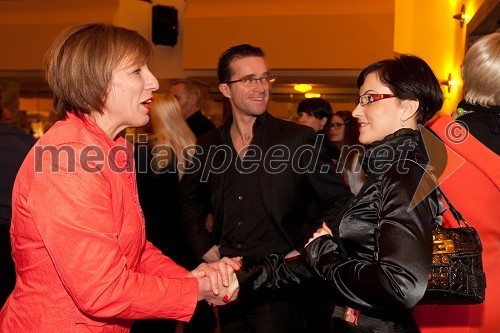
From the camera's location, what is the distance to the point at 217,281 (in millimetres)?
1999

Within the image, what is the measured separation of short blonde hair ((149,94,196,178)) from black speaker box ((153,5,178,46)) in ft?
18.8

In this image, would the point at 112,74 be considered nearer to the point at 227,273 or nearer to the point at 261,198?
the point at 227,273

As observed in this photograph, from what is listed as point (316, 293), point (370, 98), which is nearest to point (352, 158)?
point (316, 293)

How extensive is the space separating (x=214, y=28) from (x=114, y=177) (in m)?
7.24

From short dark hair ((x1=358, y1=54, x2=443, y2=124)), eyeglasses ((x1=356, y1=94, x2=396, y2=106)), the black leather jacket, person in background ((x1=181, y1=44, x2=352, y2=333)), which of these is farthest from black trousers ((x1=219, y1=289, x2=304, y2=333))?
short dark hair ((x1=358, y1=54, x2=443, y2=124))

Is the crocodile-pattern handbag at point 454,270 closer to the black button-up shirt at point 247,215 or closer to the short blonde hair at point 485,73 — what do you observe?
the short blonde hair at point 485,73

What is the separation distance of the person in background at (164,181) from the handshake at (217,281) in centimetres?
113

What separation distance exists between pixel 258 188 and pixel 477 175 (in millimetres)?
1196

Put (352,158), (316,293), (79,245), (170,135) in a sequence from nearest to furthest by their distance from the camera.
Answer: (79,245)
(316,293)
(170,135)
(352,158)

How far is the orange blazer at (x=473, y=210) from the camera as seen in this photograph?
205 cm

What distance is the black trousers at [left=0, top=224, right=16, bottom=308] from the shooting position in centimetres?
329

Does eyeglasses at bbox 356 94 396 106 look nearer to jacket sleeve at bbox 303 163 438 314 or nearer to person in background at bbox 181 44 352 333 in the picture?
jacket sleeve at bbox 303 163 438 314

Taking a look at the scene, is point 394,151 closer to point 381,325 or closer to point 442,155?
A: point 442,155

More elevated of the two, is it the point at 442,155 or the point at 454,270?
the point at 442,155
